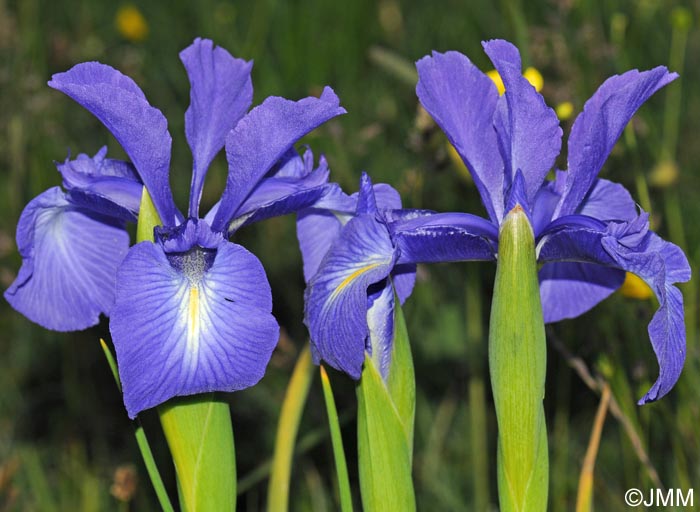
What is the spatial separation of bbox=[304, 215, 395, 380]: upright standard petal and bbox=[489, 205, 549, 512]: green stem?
0.15m

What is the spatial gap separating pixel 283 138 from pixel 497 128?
264 millimetres

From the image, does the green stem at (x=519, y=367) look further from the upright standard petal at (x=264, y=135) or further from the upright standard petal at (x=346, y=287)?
the upright standard petal at (x=264, y=135)

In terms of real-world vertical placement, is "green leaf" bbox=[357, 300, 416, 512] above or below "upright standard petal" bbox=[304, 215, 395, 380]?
below

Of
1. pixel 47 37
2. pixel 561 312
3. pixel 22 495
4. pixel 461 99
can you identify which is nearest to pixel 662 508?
pixel 561 312

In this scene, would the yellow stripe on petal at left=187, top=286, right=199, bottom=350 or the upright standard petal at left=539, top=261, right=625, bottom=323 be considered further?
the upright standard petal at left=539, top=261, right=625, bottom=323

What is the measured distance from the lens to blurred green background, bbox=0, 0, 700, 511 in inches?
76.5

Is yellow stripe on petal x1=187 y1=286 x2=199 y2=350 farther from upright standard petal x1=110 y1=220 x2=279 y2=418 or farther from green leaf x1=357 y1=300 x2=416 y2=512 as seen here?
green leaf x1=357 y1=300 x2=416 y2=512

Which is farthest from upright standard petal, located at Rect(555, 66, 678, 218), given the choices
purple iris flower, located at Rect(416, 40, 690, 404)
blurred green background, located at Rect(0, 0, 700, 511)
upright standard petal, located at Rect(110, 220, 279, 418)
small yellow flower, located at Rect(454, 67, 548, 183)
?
blurred green background, located at Rect(0, 0, 700, 511)

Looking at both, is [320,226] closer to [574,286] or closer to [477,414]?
[574,286]

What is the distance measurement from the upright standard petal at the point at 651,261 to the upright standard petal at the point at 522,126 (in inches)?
3.1

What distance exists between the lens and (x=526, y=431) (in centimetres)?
114

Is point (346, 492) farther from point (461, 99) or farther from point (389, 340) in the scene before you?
point (461, 99)

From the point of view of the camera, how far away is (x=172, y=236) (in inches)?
44.5

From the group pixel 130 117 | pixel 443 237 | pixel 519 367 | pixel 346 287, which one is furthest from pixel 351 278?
pixel 130 117
